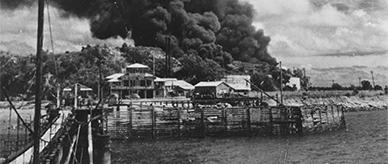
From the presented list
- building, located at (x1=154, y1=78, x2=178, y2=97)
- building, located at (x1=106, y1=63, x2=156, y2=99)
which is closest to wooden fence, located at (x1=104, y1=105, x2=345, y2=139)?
building, located at (x1=106, y1=63, x2=156, y2=99)

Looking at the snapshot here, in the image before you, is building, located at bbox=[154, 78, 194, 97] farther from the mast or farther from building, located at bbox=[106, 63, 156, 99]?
the mast

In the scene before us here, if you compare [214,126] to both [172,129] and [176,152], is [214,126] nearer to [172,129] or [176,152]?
[172,129]

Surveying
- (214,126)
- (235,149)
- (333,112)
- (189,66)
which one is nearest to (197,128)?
(214,126)

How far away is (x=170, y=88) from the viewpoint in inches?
3147

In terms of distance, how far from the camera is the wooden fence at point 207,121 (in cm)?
4366

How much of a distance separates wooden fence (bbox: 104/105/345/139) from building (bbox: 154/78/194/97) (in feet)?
89.6

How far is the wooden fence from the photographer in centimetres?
4366

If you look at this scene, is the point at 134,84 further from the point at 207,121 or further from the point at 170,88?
the point at 207,121

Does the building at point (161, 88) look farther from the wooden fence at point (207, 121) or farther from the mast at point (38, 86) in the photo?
the mast at point (38, 86)

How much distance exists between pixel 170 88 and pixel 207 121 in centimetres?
3443

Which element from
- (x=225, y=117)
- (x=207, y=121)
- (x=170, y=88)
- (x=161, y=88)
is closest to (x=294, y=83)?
(x=170, y=88)

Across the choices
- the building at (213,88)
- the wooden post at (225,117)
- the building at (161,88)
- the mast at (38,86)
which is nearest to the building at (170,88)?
the building at (161,88)

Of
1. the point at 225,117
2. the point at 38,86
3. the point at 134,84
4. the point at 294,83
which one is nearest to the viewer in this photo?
the point at 38,86

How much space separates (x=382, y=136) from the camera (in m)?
48.7
